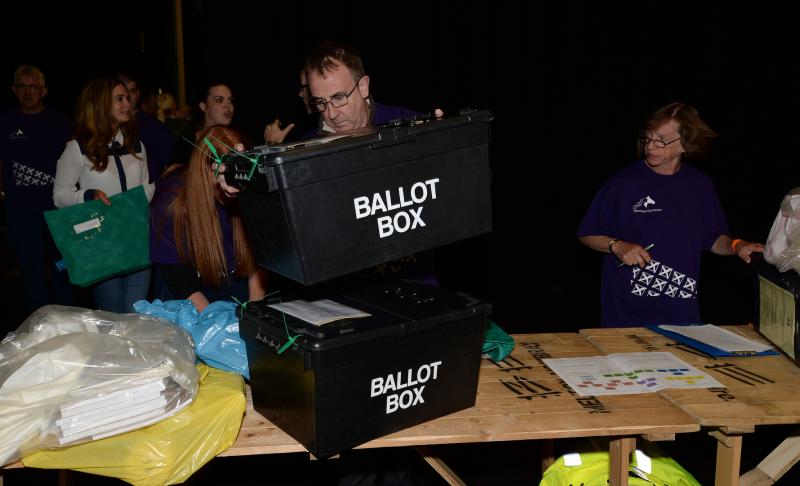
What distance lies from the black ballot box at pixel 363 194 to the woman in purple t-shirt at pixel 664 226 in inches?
46.9

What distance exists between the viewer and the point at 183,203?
7.71 feet

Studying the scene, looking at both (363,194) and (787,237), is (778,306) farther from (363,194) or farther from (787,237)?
(363,194)

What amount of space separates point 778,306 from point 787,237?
0.22m

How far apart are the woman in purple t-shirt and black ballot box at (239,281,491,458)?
1.13 meters

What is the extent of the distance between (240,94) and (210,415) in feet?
8.98

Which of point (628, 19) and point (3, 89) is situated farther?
point (3, 89)

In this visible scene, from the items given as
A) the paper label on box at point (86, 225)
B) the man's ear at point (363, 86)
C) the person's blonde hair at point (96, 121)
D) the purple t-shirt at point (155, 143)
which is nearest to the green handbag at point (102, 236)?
the paper label on box at point (86, 225)

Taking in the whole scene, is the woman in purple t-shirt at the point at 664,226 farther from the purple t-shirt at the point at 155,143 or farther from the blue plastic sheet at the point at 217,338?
the purple t-shirt at the point at 155,143

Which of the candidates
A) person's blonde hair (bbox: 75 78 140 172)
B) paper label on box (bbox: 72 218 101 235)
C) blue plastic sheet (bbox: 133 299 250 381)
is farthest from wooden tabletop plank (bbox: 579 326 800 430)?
person's blonde hair (bbox: 75 78 140 172)

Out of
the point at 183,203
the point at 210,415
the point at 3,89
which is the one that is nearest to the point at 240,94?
the point at 183,203

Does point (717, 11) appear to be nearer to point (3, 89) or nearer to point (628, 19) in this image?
point (628, 19)

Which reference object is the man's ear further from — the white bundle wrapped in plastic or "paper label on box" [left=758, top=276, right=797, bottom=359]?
"paper label on box" [left=758, top=276, right=797, bottom=359]

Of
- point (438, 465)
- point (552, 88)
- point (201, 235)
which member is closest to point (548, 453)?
point (438, 465)

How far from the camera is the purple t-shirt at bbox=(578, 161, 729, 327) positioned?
9.05 feet
